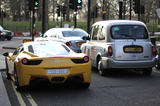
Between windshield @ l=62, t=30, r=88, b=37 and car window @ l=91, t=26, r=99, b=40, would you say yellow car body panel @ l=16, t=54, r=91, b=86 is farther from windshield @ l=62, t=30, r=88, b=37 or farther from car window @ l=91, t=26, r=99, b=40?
windshield @ l=62, t=30, r=88, b=37

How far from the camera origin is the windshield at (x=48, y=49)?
344 inches

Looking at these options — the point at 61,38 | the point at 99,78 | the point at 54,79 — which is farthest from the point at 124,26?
the point at 61,38

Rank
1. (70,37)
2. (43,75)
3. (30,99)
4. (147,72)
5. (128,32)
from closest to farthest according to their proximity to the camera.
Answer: (30,99) → (43,75) → (128,32) → (147,72) → (70,37)

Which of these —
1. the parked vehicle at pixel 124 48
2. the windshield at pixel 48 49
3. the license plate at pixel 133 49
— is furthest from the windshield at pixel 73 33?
the windshield at pixel 48 49

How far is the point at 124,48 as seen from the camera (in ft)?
37.1

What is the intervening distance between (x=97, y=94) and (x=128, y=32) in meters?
3.72

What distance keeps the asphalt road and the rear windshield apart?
1380 millimetres

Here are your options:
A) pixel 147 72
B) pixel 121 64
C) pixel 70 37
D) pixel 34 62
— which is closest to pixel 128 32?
pixel 121 64

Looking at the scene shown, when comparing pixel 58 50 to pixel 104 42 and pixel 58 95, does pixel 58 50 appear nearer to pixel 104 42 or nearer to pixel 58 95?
pixel 58 95

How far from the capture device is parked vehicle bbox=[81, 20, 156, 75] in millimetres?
11266

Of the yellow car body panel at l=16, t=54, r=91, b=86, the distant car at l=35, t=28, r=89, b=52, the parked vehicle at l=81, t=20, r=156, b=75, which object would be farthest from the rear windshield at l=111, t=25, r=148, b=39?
the distant car at l=35, t=28, r=89, b=52

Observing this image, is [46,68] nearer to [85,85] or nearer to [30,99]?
[30,99]

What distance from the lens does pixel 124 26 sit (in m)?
11.7

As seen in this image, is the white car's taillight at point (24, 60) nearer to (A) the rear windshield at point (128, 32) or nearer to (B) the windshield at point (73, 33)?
(A) the rear windshield at point (128, 32)
